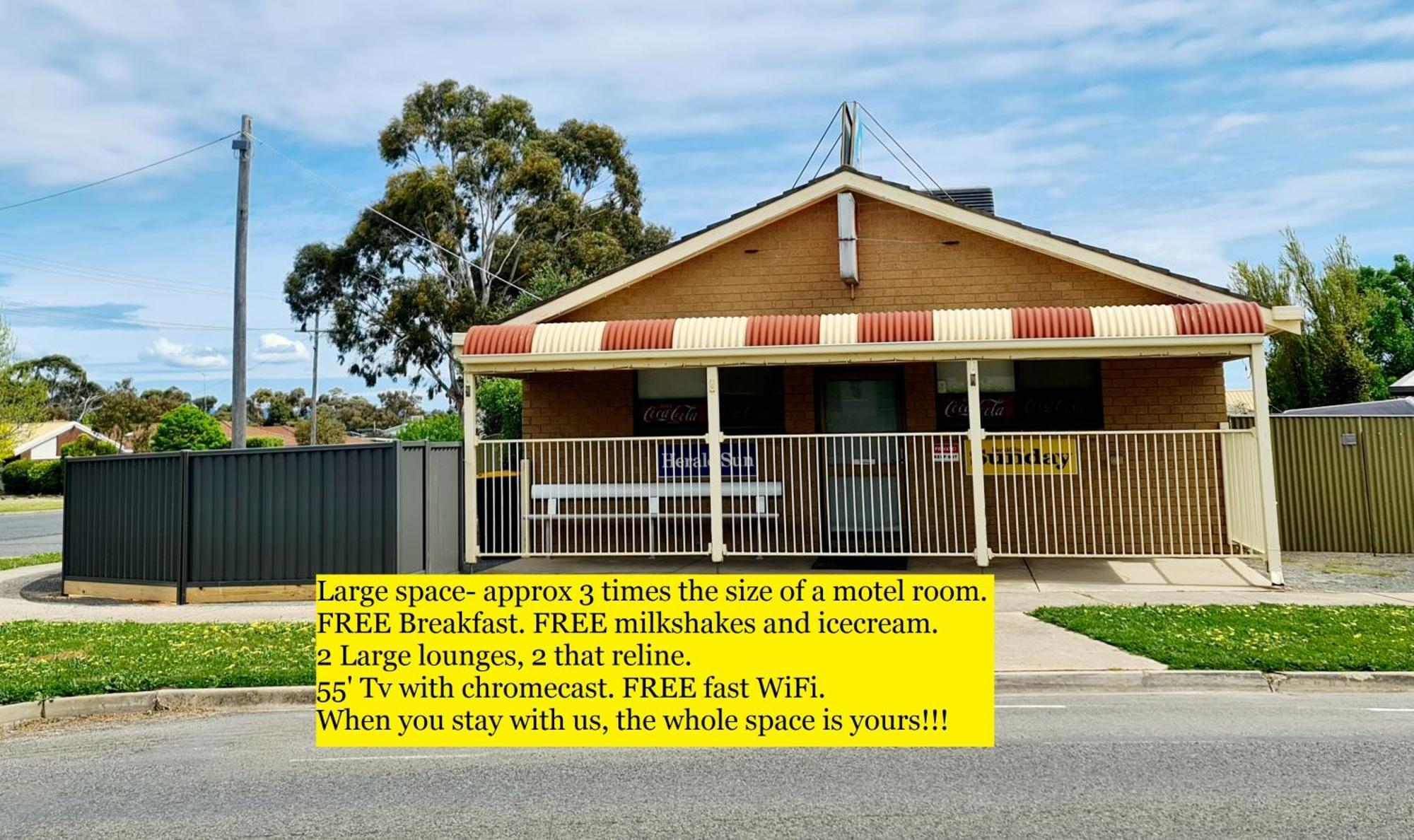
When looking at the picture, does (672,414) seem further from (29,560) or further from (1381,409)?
(1381,409)

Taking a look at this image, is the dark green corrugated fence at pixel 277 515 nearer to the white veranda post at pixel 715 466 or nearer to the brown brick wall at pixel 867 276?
the white veranda post at pixel 715 466

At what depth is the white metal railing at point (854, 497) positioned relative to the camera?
1121 cm

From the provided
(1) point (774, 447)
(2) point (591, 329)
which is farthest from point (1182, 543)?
(2) point (591, 329)

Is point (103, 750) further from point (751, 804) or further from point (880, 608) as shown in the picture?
point (880, 608)

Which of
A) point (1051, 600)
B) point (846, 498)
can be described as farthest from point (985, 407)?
point (1051, 600)

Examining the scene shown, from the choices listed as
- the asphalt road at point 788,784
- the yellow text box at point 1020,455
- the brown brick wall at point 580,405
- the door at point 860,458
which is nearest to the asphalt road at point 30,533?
the brown brick wall at point 580,405

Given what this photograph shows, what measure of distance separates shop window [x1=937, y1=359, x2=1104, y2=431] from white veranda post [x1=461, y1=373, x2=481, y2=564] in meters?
6.10

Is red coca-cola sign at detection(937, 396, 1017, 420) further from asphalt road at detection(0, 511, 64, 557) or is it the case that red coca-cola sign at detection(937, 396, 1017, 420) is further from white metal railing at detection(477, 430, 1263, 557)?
asphalt road at detection(0, 511, 64, 557)

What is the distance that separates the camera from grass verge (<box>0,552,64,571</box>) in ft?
51.9

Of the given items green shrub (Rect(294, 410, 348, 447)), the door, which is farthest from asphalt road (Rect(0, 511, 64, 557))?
green shrub (Rect(294, 410, 348, 447))

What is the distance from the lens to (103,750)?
579cm

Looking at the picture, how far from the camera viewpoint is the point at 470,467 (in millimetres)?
11695

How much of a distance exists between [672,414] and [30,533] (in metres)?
19.7

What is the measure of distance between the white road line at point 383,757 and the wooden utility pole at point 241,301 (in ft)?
34.4
